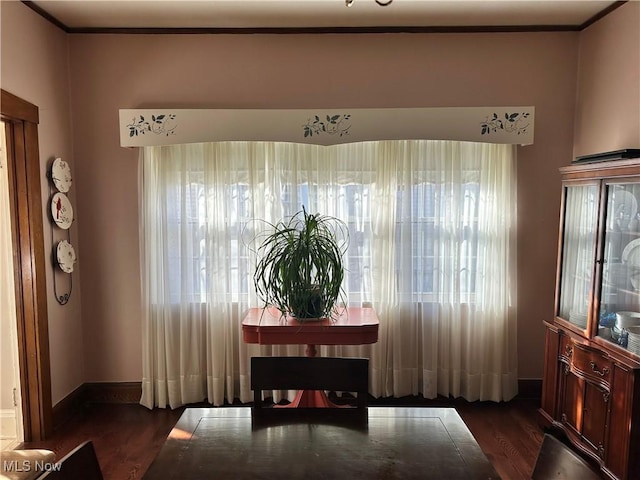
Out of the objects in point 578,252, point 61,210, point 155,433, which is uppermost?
point 61,210

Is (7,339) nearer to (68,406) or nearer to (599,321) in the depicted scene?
(68,406)

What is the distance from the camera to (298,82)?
333 cm

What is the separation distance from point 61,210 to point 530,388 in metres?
3.69

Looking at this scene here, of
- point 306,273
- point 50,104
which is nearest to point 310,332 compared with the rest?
point 306,273

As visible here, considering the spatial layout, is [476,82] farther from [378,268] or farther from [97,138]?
[97,138]

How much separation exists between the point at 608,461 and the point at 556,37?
2784 mm

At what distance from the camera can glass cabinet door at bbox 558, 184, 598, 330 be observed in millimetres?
2658

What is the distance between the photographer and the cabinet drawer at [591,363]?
2.43m

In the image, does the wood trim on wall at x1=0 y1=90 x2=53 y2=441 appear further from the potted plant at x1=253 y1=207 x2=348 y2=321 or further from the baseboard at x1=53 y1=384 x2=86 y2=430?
the potted plant at x1=253 y1=207 x2=348 y2=321

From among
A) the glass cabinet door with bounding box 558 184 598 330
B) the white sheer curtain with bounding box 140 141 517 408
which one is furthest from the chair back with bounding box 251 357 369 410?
the glass cabinet door with bounding box 558 184 598 330

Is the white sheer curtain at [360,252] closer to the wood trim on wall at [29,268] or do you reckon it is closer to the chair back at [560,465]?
the wood trim on wall at [29,268]

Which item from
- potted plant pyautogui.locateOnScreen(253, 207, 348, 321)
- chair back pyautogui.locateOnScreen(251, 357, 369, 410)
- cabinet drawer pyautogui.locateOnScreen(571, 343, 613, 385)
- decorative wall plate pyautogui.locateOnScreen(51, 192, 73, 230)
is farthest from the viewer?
decorative wall plate pyautogui.locateOnScreen(51, 192, 73, 230)

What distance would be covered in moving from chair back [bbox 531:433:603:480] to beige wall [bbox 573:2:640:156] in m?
2.14

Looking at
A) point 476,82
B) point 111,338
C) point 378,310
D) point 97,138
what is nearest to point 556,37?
point 476,82
